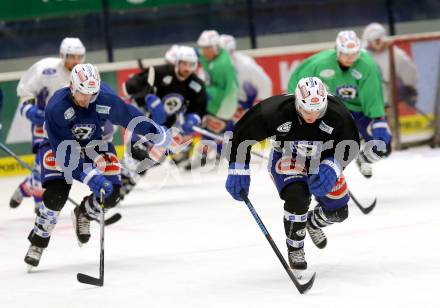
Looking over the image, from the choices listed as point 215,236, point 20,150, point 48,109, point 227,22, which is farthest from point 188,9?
point 48,109

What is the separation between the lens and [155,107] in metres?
10.3

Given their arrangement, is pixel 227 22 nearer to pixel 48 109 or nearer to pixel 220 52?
pixel 220 52

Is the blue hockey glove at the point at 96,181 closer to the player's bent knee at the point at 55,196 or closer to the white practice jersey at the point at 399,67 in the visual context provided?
the player's bent knee at the point at 55,196

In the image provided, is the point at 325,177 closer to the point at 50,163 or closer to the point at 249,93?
the point at 50,163

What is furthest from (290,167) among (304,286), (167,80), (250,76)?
(250,76)

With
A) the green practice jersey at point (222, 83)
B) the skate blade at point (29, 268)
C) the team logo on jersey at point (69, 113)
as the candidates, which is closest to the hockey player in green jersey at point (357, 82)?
the team logo on jersey at point (69, 113)

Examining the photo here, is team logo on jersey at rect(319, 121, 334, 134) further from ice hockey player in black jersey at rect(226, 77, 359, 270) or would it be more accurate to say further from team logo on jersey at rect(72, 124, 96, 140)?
team logo on jersey at rect(72, 124, 96, 140)

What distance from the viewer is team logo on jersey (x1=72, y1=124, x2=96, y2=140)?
6.53 m

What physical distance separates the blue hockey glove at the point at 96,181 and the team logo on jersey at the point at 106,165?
1.08ft

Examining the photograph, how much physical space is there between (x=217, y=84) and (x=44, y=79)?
151 inches

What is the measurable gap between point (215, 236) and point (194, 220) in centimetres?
99

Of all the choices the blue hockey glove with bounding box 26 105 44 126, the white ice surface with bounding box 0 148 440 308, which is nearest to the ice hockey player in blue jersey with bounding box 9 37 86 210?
the blue hockey glove with bounding box 26 105 44 126

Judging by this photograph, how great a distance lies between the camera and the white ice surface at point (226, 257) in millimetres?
5238

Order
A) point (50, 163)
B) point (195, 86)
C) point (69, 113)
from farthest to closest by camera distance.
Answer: point (195, 86) → point (50, 163) → point (69, 113)
